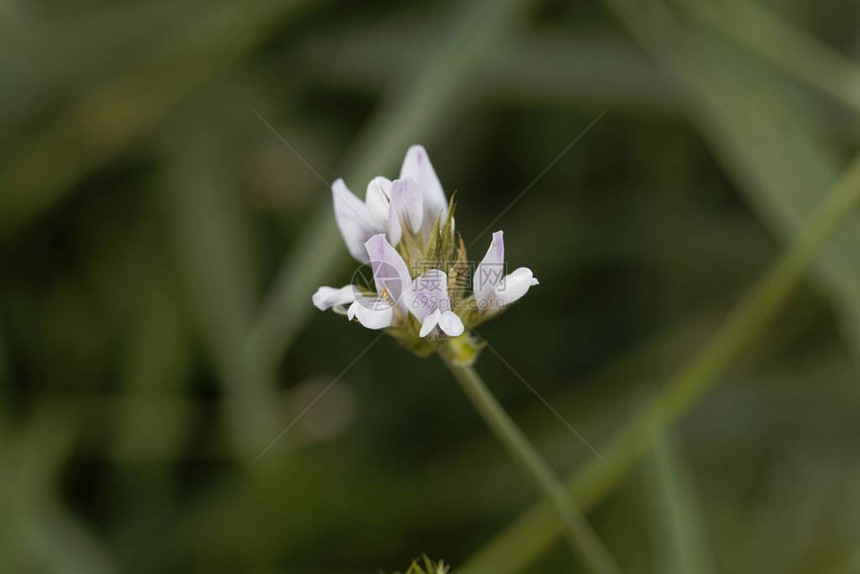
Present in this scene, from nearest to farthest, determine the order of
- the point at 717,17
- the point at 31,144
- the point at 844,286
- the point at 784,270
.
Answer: the point at 784,270, the point at 844,286, the point at 717,17, the point at 31,144

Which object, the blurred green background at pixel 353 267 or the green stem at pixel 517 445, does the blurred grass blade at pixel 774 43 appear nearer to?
the blurred green background at pixel 353 267

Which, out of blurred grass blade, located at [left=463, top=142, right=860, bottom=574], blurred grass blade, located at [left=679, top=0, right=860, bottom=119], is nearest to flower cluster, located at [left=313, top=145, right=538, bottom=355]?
blurred grass blade, located at [left=463, top=142, right=860, bottom=574]

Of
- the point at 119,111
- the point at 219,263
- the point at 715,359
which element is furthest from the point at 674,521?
the point at 119,111

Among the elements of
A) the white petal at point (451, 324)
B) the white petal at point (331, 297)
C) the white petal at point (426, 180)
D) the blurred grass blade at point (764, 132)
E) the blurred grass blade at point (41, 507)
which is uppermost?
the blurred grass blade at point (41, 507)

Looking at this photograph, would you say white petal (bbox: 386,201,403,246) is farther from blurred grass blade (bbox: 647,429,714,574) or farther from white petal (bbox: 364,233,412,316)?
blurred grass blade (bbox: 647,429,714,574)

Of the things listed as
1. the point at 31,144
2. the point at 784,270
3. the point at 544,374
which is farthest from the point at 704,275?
the point at 31,144

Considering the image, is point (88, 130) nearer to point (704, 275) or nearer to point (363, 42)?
point (363, 42)

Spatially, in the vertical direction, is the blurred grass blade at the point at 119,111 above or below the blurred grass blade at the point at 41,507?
above

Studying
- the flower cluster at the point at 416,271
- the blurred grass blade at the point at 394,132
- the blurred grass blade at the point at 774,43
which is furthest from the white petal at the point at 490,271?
the blurred grass blade at the point at 774,43
